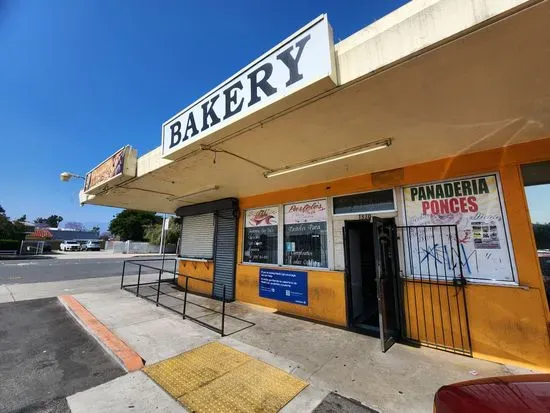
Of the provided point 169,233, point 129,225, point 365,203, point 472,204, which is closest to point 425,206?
point 472,204

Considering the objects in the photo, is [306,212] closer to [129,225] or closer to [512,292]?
[512,292]

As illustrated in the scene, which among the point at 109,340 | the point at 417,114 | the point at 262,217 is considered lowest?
the point at 109,340

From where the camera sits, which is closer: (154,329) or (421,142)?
(421,142)

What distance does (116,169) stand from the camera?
5.65m

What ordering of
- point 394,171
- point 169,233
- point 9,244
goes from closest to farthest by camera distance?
point 394,171 < point 9,244 < point 169,233

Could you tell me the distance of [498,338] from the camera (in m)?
3.48

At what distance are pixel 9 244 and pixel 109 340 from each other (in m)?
31.9

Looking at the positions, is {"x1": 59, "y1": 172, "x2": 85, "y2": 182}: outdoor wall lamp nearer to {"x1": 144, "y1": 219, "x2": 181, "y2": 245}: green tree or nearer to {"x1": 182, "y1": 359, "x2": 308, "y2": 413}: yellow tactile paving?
{"x1": 182, "y1": 359, "x2": 308, "y2": 413}: yellow tactile paving

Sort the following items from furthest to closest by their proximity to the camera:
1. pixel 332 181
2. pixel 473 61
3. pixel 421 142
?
pixel 332 181 < pixel 421 142 < pixel 473 61

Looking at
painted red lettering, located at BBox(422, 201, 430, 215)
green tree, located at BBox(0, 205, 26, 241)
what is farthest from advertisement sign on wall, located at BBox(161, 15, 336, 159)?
green tree, located at BBox(0, 205, 26, 241)

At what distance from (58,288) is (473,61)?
12.5m

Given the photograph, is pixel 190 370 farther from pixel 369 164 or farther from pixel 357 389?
pixel 369 164

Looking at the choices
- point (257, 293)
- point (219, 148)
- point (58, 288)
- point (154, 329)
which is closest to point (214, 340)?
point (154, 329)

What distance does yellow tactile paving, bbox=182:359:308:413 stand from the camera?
101 inches
